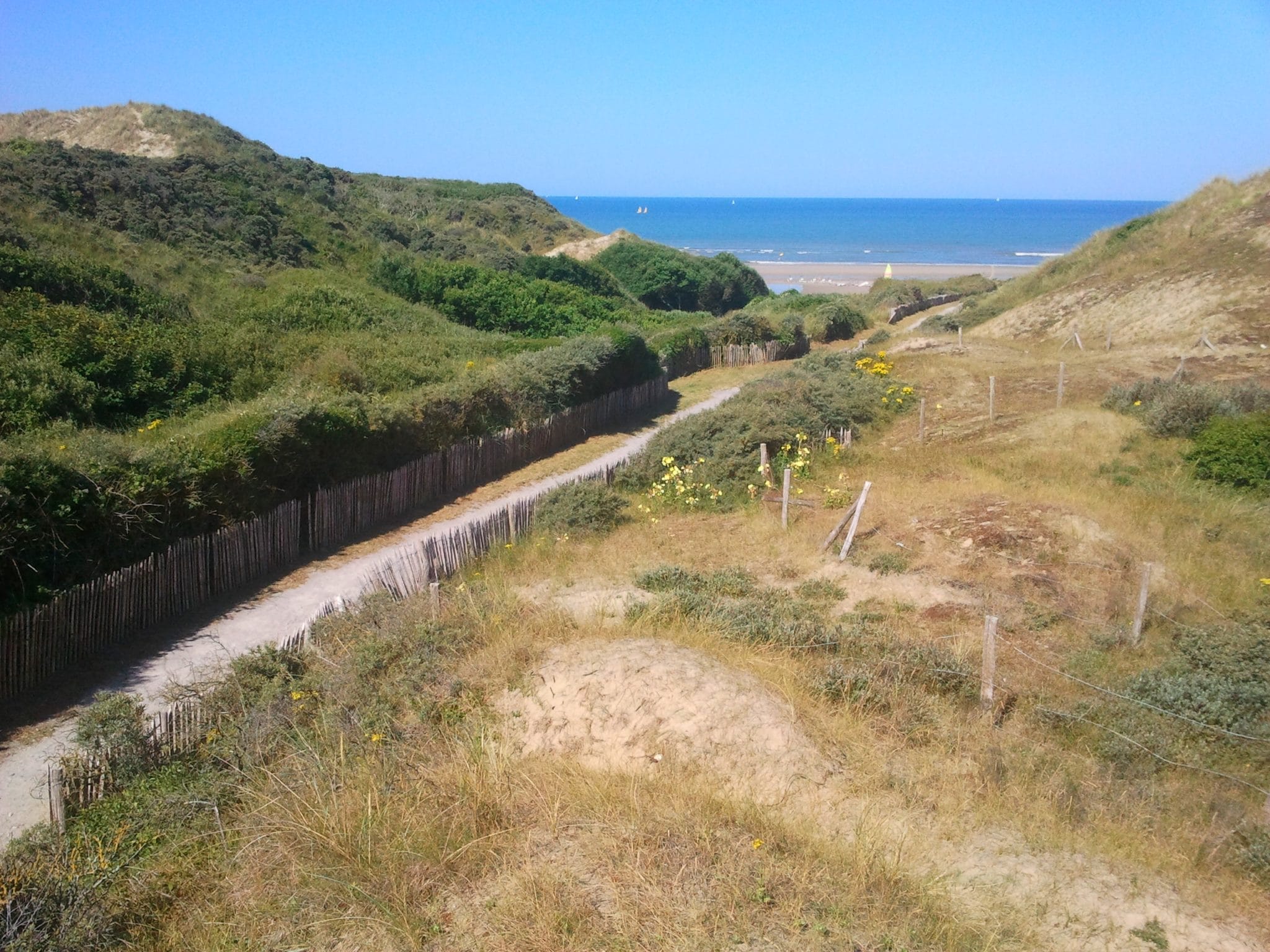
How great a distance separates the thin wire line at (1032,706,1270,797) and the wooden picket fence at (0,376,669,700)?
9.98m

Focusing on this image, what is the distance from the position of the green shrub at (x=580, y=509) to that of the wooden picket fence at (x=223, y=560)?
110 inches

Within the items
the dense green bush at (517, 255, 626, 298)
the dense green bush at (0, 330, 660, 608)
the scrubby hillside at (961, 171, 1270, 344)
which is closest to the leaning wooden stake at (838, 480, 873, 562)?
the dense green bush at (0, 330, 660, 608)

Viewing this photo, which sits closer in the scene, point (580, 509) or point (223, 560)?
point (223, 560)

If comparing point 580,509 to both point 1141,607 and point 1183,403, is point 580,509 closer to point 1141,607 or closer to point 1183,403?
point 1141,607

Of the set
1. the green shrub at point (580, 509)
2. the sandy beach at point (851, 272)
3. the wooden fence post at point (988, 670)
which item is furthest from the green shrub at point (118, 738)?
the sandy beach at point (851, 272)

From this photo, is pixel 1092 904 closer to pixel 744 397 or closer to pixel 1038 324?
pixel 744 397

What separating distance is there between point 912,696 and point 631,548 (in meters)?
6.45

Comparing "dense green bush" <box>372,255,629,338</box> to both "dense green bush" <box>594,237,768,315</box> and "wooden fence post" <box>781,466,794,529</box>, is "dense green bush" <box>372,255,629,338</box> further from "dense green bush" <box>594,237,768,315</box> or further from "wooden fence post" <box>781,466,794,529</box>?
"wooden fence post" <box>781,466,794,529</box>

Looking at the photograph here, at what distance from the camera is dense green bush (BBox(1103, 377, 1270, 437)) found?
17578 millimetres

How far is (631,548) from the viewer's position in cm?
1404

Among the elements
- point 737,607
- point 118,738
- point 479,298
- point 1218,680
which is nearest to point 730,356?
point 479,298

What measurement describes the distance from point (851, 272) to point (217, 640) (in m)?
91.2

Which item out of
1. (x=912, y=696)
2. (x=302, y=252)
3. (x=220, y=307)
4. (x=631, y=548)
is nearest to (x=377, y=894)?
(x=912, y=696)

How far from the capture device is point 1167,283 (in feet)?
99.7
